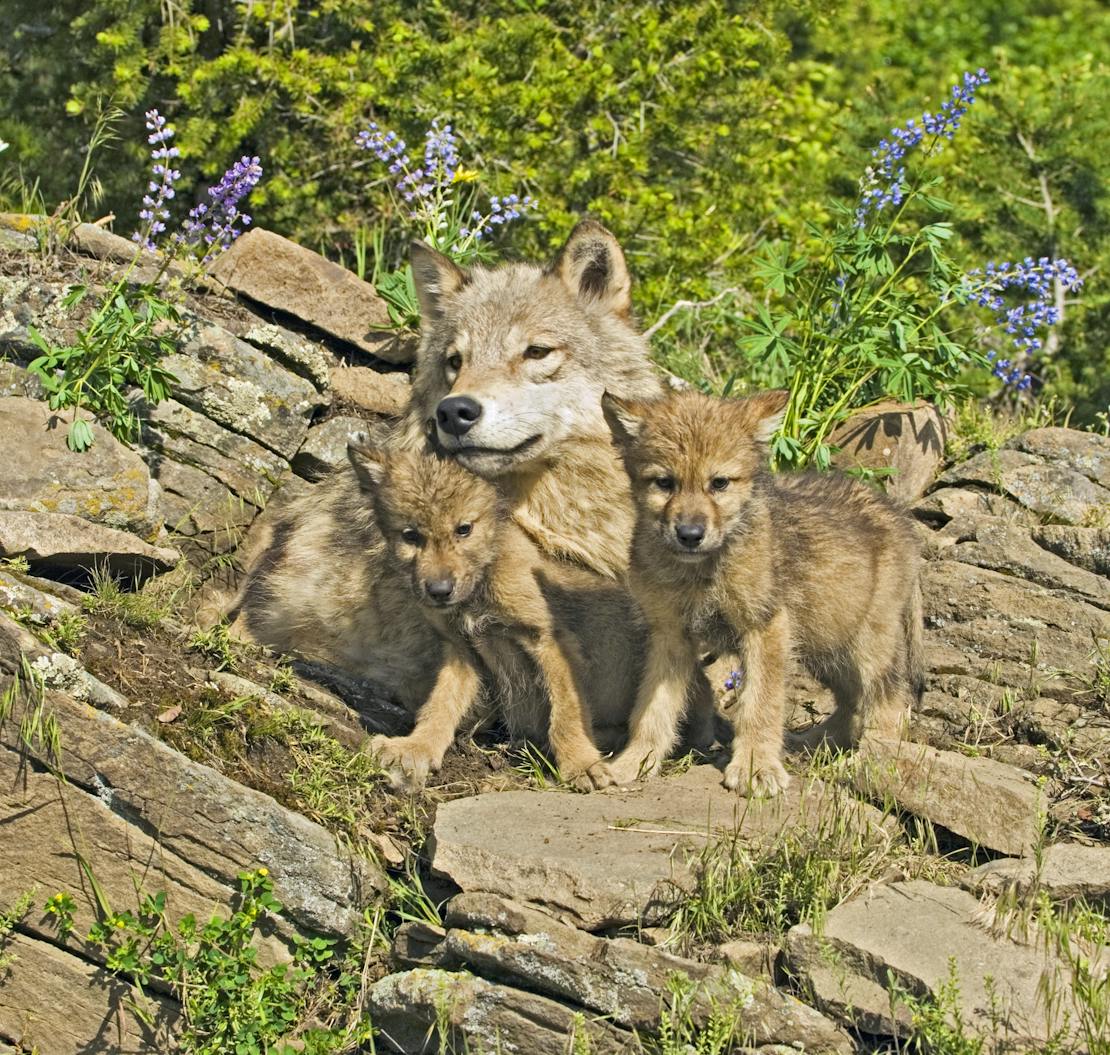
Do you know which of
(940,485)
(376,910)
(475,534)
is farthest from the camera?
(940,485)

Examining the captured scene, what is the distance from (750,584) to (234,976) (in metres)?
2.36

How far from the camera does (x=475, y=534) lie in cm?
607

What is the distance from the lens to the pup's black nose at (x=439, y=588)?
19.2ft

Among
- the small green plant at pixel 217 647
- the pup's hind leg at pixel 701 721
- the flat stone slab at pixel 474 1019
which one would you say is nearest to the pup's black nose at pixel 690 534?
the pup's hind leg at pixel 701 721

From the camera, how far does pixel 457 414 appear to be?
19.8 ft

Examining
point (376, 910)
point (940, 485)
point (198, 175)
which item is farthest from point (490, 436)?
point (198, 175)

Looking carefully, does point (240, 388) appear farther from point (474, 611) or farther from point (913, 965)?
point (913, 965)

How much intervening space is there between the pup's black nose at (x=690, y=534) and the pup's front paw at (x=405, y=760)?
1447 millimetres

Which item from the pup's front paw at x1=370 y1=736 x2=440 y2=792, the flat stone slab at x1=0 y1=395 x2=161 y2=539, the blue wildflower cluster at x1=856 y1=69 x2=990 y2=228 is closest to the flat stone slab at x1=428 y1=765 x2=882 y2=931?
the pup's front paw at x1=370 y1=736 x2=440 y2=792

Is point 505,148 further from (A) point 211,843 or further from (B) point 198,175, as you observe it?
(A) point 211,843

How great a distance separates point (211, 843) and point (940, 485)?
4.61 meters

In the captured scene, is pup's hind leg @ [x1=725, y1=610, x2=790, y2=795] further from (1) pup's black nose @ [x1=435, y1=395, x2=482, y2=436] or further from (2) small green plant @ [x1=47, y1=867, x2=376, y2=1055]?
(2) small green plant @ [x1=47, y1=867, x2=376, y2=1055]

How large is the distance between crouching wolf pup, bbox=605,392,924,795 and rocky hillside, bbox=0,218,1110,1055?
0.27 m

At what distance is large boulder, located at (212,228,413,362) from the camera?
27.7ft
